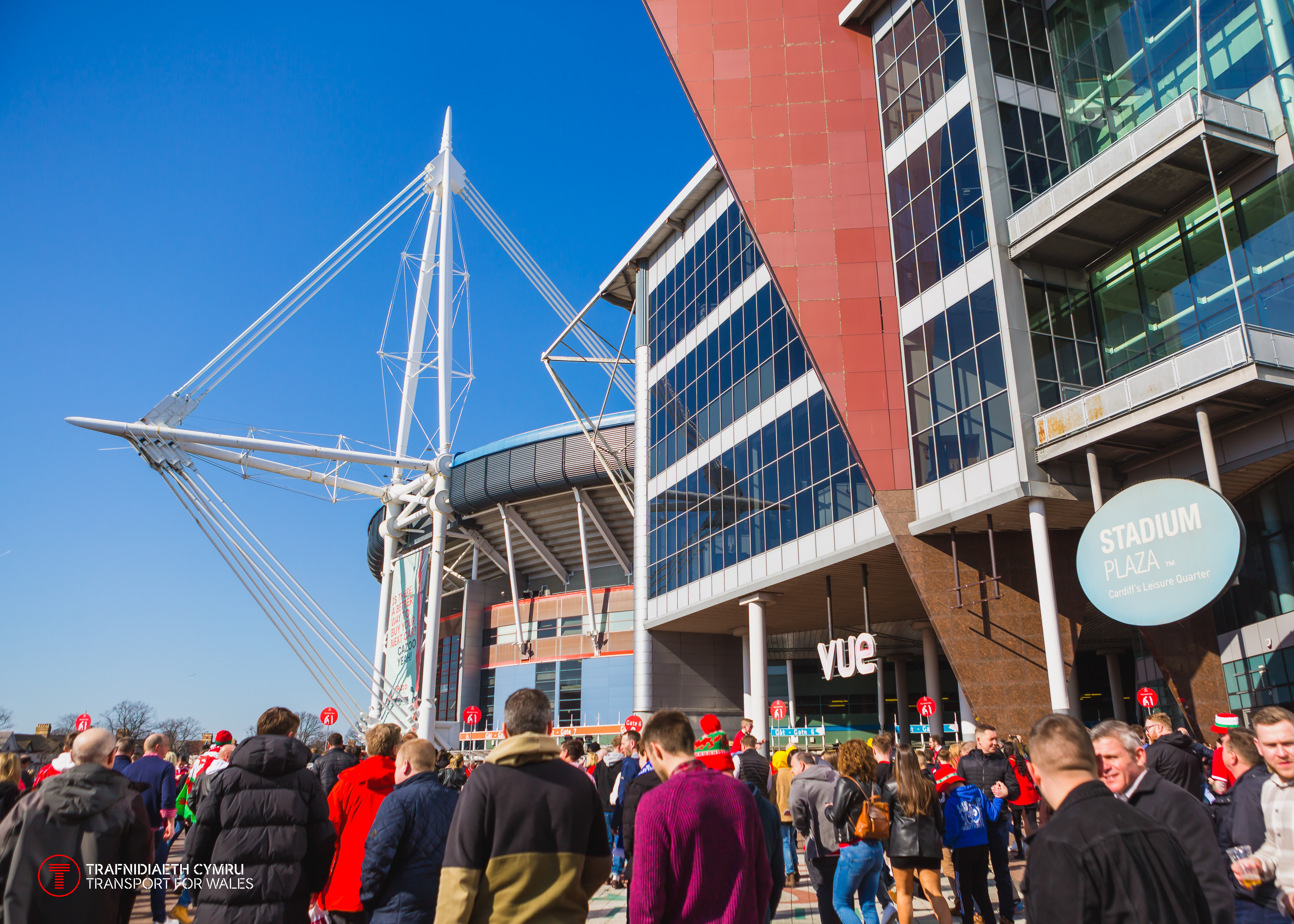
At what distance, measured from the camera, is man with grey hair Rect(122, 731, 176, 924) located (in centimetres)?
884

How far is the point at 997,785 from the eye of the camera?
29.8ft

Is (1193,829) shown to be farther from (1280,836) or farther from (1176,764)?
(1176,764)

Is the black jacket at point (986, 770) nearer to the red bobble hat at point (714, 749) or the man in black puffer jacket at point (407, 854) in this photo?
the red bobble hat at point (714, 749)

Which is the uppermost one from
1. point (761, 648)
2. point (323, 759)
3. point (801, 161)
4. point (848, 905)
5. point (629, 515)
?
point (801, 161)

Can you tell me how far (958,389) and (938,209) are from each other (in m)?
4.92

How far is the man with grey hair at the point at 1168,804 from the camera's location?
3328 millimetres

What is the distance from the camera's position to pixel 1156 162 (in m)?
17.5

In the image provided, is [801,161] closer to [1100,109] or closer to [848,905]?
[1100,109]

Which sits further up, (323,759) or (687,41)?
(687,41)

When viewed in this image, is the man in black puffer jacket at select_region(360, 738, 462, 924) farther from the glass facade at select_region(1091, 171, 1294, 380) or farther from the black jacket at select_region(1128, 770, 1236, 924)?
the glass facade at select_region(1091, 171, 1294, 380)

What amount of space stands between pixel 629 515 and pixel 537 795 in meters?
42.3

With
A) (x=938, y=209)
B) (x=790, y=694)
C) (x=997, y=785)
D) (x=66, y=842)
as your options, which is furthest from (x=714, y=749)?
(x=790, y=694)

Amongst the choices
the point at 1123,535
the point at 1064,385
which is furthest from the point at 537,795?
the point at 1064,385

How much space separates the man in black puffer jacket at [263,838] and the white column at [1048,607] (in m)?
17.3
